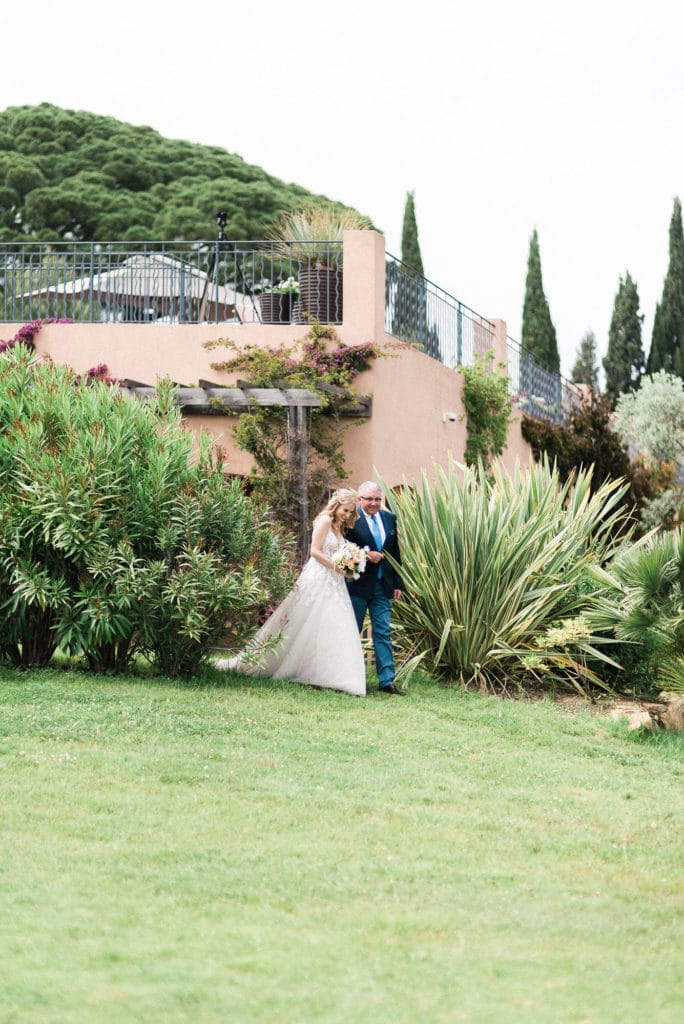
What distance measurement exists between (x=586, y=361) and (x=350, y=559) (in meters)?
35.7

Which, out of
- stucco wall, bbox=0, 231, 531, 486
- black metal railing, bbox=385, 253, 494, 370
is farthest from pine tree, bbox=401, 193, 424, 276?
stucco wall, bbox=0, 231, 531, 486

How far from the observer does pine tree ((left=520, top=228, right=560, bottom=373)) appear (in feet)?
128

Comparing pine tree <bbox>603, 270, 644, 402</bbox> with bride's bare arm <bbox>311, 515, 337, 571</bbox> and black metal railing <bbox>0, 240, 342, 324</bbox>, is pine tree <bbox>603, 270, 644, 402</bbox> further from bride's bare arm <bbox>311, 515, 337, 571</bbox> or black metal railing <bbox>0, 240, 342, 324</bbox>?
bride's bare arm <bbox>311, 515, 337, 571</bbox>

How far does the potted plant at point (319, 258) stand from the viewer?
16.1 meters

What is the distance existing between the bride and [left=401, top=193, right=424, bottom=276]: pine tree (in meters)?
26.1

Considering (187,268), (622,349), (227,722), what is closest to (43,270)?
(187,268)

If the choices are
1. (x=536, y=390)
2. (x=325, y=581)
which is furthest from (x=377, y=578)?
(x=536, y=390)

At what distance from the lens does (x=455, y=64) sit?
11266 millimetres

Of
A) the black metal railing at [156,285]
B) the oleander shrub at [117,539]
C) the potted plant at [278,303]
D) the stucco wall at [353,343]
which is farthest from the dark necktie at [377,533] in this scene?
the potted plant at [278,303]

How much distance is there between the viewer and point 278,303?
16.6m

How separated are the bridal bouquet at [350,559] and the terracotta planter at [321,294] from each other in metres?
6.05

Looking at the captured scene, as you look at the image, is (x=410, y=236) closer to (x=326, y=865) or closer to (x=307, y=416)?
(x=307, y=416)

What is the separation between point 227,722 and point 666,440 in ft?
66.7

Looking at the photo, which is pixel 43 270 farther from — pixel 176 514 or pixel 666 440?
pixel 666 440
